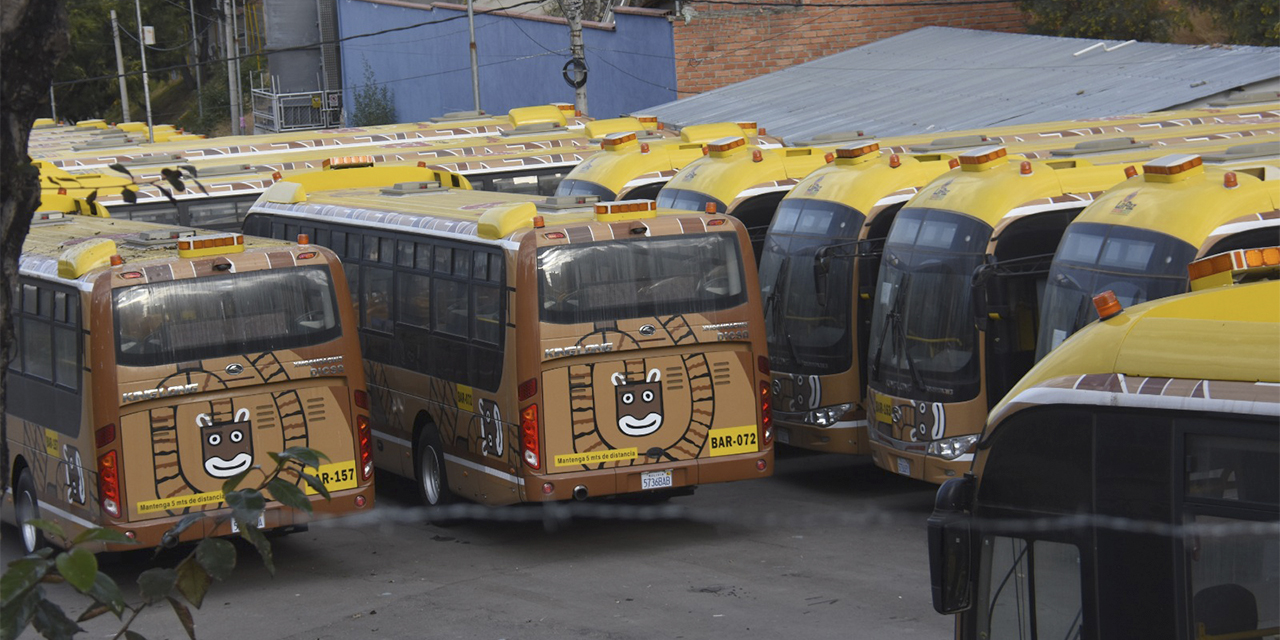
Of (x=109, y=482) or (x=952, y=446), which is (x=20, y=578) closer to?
(x=109, y=482)

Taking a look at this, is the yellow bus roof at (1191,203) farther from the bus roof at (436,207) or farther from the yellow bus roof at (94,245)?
the yellow bus roof at (94,245)

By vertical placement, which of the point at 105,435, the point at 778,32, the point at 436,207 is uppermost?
the point at 778,32

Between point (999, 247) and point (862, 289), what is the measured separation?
188 cm

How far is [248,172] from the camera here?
768 inches

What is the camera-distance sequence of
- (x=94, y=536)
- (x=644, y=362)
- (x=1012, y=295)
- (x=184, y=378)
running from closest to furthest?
(x=94, y=536) < (x=184, y=378) < (x=1012, y=295) < (x=644, y=362)

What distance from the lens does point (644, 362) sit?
11.6 meters

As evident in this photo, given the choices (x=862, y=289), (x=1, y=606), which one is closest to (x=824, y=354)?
(x=862, y=289)

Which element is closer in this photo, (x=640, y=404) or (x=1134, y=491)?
(x=1134, y=491)

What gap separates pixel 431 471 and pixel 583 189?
5568 mm

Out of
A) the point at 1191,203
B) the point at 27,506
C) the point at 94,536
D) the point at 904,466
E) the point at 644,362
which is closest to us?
the point at 94,536

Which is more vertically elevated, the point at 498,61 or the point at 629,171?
the point at 498,61

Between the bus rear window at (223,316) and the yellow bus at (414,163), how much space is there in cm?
617

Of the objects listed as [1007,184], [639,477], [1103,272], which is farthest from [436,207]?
[1103,272]

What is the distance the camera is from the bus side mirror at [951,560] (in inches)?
195
